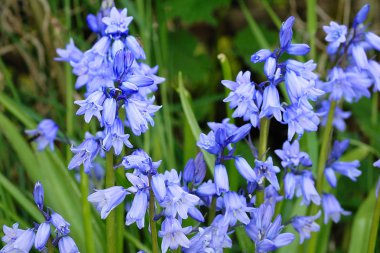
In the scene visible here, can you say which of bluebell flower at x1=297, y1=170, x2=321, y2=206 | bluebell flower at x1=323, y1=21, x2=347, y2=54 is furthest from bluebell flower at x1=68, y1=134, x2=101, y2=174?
bluebell flower at x1=323, y1=21, x2=347, y2=54

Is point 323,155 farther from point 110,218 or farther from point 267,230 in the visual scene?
point 110,218

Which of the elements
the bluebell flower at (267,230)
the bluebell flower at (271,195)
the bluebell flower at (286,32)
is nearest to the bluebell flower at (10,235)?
the bluebell flower at (267,230)

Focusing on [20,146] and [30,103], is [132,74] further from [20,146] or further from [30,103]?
[30,103]

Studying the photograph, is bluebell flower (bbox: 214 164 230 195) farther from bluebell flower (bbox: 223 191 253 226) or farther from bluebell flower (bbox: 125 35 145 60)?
bluebell flower (bbox: 125 35 145 60)

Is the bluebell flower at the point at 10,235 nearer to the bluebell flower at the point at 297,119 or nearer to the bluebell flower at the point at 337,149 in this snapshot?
the bluebell flower at the point at 297,119

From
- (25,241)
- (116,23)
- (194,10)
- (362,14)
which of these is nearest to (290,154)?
(362,14)

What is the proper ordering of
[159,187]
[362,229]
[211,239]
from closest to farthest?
1. [159,187]
2. [211,239]
3. [362,229]

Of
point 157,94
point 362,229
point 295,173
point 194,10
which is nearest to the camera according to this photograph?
point 295,173
